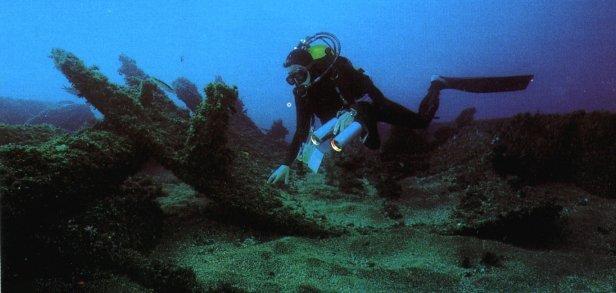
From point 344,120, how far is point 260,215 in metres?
1.85

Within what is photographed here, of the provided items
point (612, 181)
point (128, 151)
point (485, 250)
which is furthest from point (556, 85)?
point (128, 151)

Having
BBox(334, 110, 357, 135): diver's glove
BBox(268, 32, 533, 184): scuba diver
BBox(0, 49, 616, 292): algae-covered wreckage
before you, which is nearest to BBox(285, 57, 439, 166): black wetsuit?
BBox(268, 32, 533, 184): scuba diver

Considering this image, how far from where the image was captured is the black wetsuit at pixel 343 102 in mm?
5895

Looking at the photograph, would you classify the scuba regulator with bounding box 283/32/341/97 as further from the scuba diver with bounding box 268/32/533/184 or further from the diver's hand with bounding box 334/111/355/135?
the diver's hand with bounding box 334/111/355/135

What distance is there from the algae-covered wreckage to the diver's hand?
4.48ft

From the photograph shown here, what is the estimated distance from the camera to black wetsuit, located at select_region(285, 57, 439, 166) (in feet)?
19.3

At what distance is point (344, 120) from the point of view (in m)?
5.34

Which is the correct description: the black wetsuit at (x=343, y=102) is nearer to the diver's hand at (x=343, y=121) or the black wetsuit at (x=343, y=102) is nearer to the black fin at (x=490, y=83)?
the diver's hand at (x=343, y=121)

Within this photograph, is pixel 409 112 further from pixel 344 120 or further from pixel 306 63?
pixel 306 63

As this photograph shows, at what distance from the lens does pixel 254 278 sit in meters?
3.91

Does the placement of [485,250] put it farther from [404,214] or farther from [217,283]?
[217,283]

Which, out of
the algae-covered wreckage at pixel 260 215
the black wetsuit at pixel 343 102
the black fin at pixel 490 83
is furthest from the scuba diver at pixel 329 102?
the black fin at pixel 490 83

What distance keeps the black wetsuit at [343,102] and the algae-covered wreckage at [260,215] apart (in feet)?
4.64

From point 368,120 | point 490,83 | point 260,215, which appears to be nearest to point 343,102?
point 368,120
